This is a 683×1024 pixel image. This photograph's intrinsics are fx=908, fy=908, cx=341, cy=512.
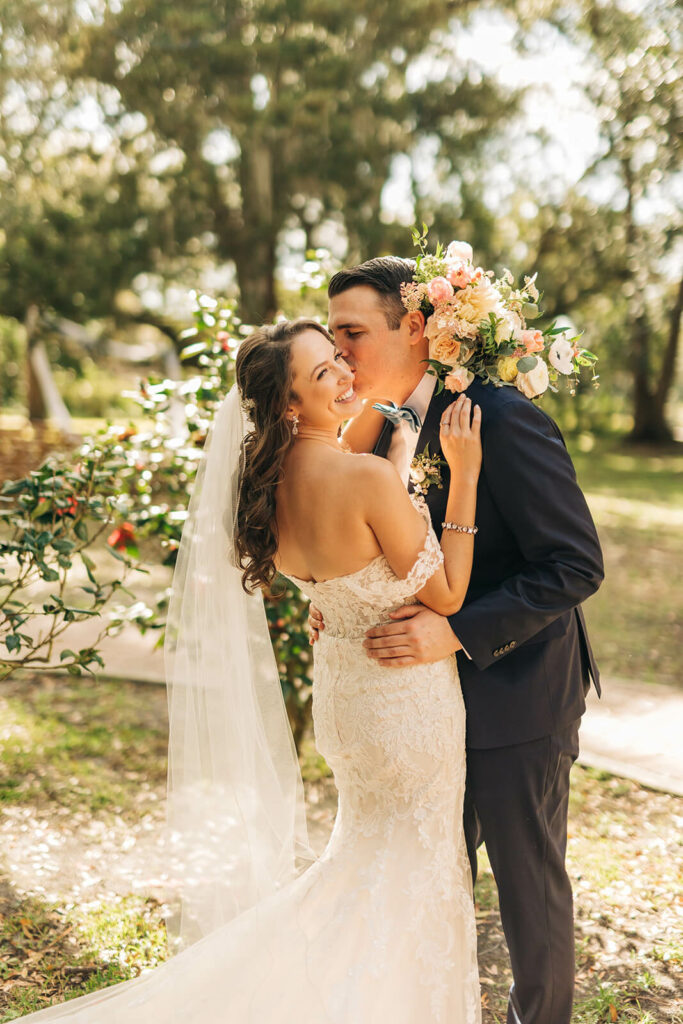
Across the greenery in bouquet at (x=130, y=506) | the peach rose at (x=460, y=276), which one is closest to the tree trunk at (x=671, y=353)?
the greenery in bouquet at (x=130, y=506)

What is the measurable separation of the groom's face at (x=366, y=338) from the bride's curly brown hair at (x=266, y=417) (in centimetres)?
36

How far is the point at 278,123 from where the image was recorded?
11969 millimetres

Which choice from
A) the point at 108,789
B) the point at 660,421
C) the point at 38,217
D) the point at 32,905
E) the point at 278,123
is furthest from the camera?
the point at 660,421

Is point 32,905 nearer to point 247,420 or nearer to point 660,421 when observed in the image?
point 247,420

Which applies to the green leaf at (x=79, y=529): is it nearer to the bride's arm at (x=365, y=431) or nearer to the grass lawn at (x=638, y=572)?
the bride's arm at (x=365, y=431)

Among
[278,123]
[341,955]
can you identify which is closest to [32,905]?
[341,955]

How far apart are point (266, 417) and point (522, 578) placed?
2.84 feet

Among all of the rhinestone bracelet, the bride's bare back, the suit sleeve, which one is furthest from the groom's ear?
the rhinestone bracelet

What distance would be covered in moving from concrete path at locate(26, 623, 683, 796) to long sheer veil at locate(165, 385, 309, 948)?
3198mm

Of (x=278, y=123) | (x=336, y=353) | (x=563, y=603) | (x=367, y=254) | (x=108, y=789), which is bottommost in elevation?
(x=108, y=789)

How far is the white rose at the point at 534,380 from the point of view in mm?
2715

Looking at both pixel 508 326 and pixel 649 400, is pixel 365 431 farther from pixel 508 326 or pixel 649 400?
pixel 649 400

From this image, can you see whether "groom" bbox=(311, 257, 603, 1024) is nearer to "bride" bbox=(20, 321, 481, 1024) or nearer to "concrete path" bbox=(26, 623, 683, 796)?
"bride" bbox=(20, 321, 481, 1024)

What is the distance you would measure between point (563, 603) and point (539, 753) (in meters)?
0.48
